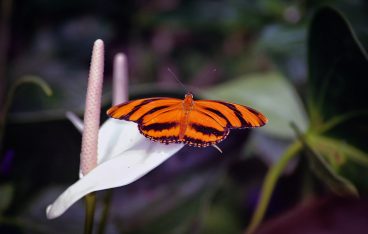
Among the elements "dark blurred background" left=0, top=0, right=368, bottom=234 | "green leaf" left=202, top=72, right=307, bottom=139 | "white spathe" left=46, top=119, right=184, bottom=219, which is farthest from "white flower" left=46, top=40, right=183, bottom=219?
"green leaf" left=202, top=72, right=307, bottom=139

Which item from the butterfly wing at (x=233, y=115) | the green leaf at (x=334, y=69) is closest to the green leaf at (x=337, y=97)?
the green leaf at (x=334, y=69)

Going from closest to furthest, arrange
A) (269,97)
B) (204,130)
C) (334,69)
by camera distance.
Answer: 1. (204,130)
2. (334,69)
3. (269,97)

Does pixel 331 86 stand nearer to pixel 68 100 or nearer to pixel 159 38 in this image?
pixel 68 100

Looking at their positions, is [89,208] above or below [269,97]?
below

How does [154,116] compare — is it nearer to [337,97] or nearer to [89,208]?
[89,208]

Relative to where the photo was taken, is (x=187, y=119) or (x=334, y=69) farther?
(x=334, y=69)

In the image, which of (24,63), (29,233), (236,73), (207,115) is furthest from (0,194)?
(236,73)

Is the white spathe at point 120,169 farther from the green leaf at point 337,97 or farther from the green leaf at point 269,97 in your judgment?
the green leaf at point 269,97

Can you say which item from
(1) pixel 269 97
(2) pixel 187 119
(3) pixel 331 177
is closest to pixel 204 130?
(2) pixel 187 119
